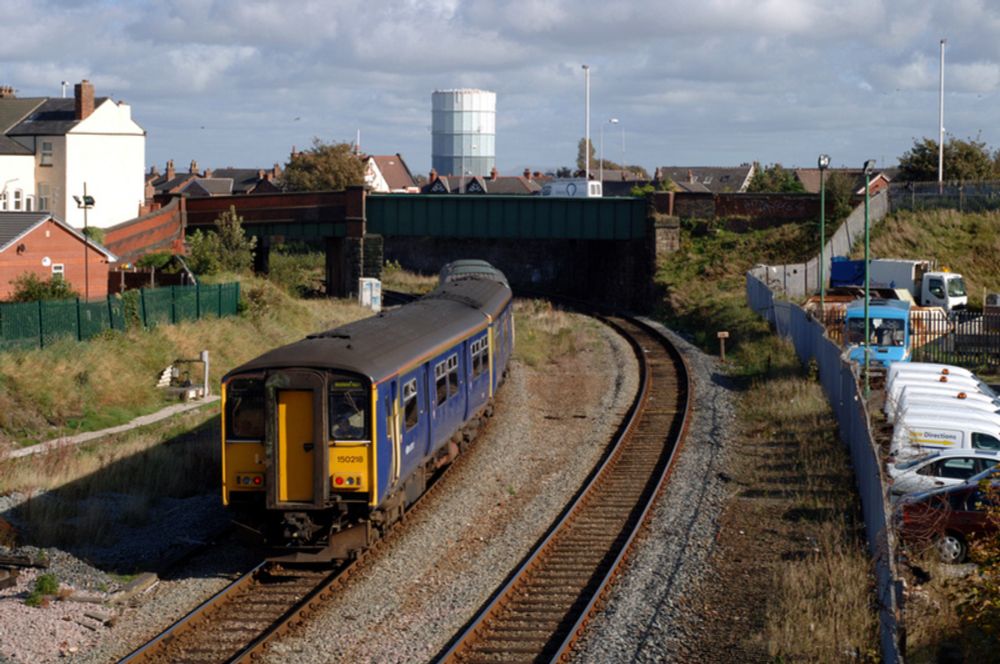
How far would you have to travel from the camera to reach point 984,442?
63.7ft

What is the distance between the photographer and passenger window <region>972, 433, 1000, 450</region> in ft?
63.4

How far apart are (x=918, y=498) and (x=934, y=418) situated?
4333mm

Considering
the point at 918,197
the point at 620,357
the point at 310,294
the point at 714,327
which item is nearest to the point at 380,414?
the point at 620,357

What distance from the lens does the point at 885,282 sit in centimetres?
4478

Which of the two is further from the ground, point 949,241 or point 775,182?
point 775,182

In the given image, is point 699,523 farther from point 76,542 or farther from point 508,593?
point 76,542

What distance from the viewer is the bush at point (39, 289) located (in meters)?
32.4

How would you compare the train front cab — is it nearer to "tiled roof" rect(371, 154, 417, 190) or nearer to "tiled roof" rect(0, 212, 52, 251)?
"tiled roof" rect(0, 212, 52, 251)

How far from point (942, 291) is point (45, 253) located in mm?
30308

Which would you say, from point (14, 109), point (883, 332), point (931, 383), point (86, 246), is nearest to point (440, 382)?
point (931, 383)

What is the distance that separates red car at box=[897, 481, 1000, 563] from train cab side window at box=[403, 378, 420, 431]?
669 centimetres

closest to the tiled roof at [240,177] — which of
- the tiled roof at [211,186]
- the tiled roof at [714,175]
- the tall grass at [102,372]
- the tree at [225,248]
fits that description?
the tiled roof at [211,186]

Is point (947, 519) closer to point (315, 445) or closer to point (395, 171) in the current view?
point (315, 445)

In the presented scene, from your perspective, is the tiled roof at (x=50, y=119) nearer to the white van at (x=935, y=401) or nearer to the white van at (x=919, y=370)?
the white van at (x=919, y=370)
